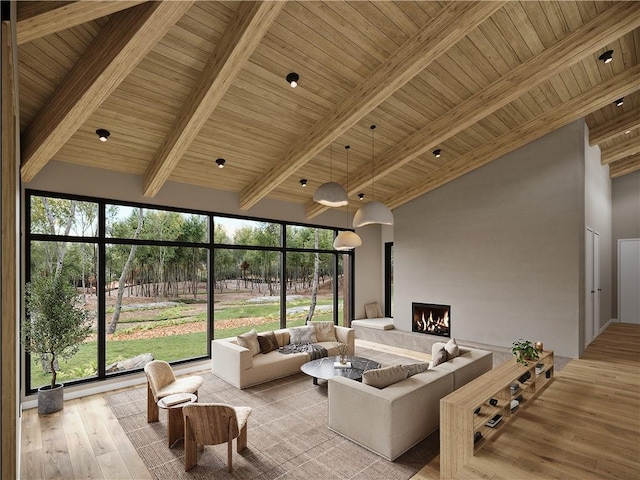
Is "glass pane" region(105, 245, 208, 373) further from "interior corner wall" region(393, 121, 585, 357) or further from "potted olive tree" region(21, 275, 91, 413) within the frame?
"interior corner wall" region(393, 121, 585, 357)

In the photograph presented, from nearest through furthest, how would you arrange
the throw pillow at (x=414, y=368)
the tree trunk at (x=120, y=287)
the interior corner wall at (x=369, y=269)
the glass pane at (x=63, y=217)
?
the throw pillow at (x=414, y=368) → the glass pane at (x=63, y=217) → the tree trunk at (x=120, y=287) → the interior corner wall at (x=369, y=269)

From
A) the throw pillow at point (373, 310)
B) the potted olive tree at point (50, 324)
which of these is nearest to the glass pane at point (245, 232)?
the potted olive tree at point (50, 324)

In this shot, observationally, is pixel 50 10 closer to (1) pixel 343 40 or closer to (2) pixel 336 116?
(1) pixel 343 40

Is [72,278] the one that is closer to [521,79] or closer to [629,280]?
[521,79]

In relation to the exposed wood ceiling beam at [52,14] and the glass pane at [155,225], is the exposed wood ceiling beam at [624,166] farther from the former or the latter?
the exposed wood ceiling beam at [52,14]

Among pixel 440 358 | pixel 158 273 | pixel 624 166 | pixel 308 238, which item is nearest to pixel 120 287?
pixel 158 273

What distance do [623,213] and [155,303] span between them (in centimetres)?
1143

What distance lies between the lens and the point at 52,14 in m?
2.36

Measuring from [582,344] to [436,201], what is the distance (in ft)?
12.4

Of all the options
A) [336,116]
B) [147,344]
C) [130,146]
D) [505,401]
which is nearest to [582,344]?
[505,401]

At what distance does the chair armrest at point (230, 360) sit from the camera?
5.05 meters

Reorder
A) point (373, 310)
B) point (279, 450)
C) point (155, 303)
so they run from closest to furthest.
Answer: point (279, 450), point (155, 303), point (373, 310)

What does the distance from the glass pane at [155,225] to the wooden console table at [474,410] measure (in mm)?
4824

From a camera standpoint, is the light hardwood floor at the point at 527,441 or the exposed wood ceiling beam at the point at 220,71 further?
the exposed wood ceiling beam at the point at 220,71
